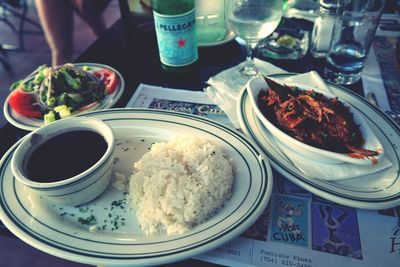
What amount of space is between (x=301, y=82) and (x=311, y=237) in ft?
1.54

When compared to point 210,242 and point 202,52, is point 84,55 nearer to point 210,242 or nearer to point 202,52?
point 202,52

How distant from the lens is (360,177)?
71 cm

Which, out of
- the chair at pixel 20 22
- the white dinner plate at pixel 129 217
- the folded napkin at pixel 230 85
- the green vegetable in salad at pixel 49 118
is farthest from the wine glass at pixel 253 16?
the chair at pixel 20 22

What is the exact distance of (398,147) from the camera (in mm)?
767

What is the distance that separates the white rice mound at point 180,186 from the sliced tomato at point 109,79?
0.38m

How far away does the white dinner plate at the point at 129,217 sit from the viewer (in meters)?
0.59

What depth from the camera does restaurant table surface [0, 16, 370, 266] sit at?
1123 mm

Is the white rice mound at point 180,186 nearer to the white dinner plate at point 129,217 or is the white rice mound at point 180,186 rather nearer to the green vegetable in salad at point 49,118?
the white dinner plate at point 129,217

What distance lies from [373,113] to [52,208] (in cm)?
83

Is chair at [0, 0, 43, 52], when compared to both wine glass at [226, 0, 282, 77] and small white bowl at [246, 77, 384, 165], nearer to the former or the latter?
wine glass at [226, 0, 282, 77]

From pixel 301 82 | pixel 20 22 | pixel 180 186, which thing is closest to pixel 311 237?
pixel 180 186

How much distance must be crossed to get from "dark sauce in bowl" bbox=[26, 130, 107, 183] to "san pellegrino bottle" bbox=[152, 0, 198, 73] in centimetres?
40

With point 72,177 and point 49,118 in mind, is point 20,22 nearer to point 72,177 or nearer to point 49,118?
point 49,118

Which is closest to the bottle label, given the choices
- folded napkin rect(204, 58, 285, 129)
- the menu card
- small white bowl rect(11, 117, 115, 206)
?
folded napkin rect(204, 58, 285, 129)
